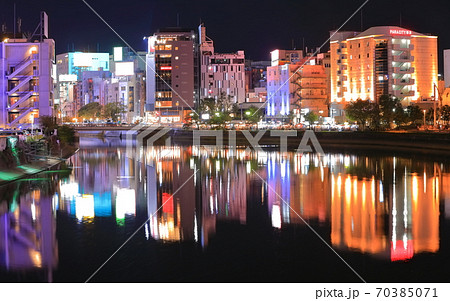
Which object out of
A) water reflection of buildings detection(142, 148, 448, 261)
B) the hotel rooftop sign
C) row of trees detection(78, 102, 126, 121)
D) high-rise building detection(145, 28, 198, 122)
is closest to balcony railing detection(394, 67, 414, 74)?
the hotel rooftop sign

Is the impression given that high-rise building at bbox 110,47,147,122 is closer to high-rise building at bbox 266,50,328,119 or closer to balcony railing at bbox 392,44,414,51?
high-rise building at bbox 266,50,328,119

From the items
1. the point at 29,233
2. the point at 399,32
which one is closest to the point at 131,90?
the point at 399,32

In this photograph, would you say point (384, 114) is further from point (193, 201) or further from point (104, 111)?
point (104, 111)

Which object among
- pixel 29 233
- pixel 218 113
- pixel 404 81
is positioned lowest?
pixel 29 233

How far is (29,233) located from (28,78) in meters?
70.4

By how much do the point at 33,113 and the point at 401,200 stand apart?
7075cm

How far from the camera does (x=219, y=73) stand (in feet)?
523

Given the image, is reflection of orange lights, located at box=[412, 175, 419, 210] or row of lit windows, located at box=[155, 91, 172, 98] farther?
row of lit windows, located at box=[155, 91, 172, 98]

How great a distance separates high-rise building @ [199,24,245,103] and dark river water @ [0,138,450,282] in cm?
12789

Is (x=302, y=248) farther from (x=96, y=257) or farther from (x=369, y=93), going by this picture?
(x=369, y=93)

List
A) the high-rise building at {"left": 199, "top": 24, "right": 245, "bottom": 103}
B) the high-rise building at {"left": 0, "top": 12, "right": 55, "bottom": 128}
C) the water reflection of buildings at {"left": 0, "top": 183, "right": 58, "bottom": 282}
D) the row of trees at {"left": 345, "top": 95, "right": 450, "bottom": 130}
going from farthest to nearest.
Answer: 1. the high-rise building at {"left": 199, "top": 24, "right": 245, "bottom": 103}
2. the high-rise building at {"left": 0, "top": 12, "right": 55, "bottom": 128}
3. the row of trees at {"left": 345, "top": 95, "right": 450, "bottom": 130}
4. the water reflection of buildings at {"left": 0, "top": 183, "right": 58, "bottom": 282}

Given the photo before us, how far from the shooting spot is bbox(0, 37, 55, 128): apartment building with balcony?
270 ft

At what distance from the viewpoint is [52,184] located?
2864 cm

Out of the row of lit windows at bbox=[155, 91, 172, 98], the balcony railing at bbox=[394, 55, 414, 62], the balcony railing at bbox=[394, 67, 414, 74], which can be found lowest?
the row of lit windows at bbox=[155, 91, 172, 98]
